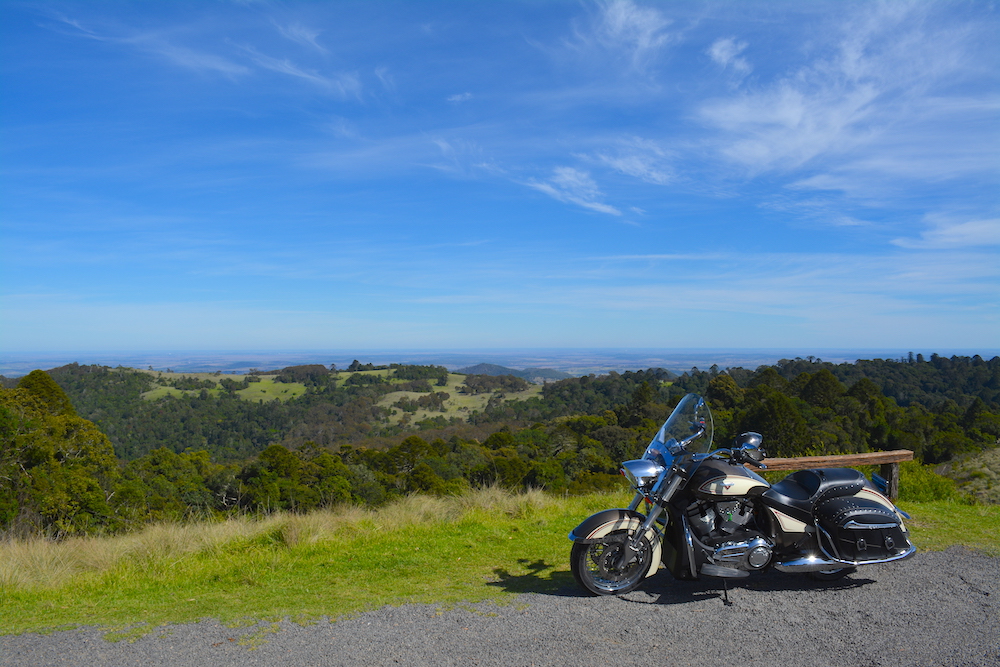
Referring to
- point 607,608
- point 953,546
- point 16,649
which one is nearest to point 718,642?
point 607,608

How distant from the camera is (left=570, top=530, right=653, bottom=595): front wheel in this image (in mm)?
4492

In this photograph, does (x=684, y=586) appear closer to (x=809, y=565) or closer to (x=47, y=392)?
(x=809, y=565)

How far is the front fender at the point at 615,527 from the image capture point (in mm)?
4465

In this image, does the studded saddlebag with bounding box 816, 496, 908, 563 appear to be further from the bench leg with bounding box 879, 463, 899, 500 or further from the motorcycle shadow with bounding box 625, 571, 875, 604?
the bench leg with bounding box 879, 463, 899, 500

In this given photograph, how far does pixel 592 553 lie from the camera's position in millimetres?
4570

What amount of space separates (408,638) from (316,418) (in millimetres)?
65793

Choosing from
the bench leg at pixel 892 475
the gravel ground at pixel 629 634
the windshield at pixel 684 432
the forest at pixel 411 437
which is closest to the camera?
the gravel ground at pixel 629 634

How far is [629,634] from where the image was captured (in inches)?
150

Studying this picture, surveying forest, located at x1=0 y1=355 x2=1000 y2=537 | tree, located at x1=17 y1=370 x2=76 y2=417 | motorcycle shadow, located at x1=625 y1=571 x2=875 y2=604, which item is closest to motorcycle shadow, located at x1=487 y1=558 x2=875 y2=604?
motorcycle shadow, located at x1=625 y1=571 x2=875 y2=604

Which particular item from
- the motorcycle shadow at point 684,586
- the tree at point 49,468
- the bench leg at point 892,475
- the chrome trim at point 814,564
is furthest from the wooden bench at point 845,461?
the tree at point 49,468

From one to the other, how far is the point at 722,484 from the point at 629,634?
4.30 ft

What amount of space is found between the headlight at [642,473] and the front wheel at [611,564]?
381 millimetres

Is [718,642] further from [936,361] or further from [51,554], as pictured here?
[936,361]

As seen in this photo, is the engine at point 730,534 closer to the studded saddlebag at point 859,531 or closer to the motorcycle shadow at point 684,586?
the motorcycle shadow at point 684,586
